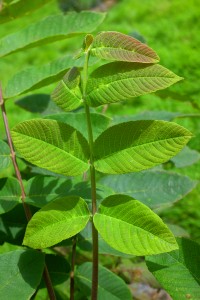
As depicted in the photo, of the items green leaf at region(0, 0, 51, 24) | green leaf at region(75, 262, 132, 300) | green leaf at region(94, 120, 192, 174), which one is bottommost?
green leaf at region(75, 262, 132, 300)

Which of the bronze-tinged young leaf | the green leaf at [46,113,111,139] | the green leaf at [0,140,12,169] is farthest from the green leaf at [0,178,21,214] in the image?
the bronze-tinged young leaf

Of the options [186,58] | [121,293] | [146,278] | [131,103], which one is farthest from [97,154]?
[186,58]

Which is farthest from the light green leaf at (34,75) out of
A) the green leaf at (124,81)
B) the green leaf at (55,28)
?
the green leaf at (124,81)

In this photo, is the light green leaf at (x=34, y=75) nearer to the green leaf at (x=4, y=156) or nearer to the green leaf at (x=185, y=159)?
the green leaf at (x=4, y=156)

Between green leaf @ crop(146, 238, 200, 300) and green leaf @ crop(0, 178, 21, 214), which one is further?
green leaf @ crop(0, 178, 21, 214)

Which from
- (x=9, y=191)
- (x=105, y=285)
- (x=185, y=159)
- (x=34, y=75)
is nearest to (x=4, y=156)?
(x=9, y=191)

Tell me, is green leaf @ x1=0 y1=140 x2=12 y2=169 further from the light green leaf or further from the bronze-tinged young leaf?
the bronze-tinged young leaf
